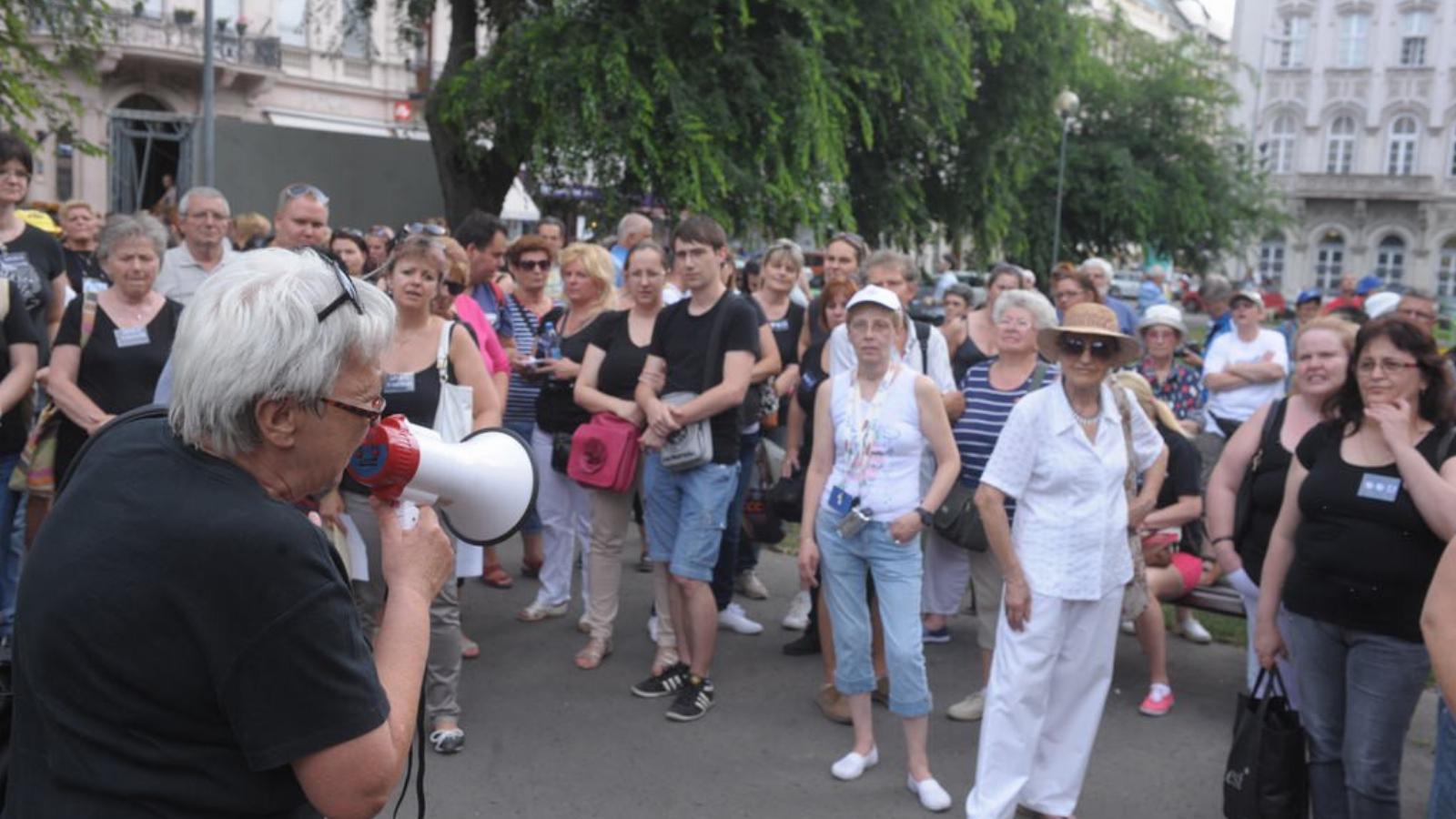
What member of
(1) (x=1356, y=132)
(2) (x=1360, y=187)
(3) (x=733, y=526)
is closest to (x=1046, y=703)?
(3) (x=733, y=526)

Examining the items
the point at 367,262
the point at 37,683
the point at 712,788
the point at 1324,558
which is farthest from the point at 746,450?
the point at 37,683

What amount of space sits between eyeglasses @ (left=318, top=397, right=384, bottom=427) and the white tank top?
2843mm

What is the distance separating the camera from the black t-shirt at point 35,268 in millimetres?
5371

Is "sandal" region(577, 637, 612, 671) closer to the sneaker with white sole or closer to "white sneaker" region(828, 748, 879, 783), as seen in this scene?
"white sneaker" region(828, 748, 879, 783)

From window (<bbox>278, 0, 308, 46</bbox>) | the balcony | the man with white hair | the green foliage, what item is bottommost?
the man with white hair

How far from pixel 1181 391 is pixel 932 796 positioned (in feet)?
13.2

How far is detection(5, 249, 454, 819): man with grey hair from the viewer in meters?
1.62

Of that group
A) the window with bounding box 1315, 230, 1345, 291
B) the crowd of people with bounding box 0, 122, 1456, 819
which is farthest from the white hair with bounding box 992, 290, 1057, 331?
the window with bounding box 1315, 230, 1345, 291

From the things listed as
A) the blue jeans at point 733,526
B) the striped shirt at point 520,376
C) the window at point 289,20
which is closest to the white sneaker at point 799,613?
the blue jeans at point 733,526

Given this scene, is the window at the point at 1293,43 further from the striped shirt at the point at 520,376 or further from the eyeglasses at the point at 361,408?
the eyeglasses at the point at 361,408

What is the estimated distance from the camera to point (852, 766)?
462 centimetres

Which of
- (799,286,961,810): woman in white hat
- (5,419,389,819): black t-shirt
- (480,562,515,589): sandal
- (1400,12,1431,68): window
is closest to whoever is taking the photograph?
(5,419,389,819): black t-shirt

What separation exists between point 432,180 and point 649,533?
24.8 feet

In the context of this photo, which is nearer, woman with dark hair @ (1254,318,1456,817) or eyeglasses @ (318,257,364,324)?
eyeglasses @ (318,257,364,324)
